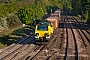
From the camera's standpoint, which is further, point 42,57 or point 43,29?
point 43,29

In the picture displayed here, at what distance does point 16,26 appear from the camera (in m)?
53.4

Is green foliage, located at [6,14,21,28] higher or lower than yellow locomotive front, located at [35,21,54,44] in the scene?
lower

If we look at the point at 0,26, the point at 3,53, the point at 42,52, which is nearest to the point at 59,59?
the point at 42,52

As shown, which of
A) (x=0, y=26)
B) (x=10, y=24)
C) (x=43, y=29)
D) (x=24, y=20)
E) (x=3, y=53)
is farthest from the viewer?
(x=24, y=20)

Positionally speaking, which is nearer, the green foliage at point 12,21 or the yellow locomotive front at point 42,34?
the yellow locomotive front at point 42,34

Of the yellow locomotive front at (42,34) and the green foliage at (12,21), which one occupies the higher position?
the yellow locomotive front at (42,34)

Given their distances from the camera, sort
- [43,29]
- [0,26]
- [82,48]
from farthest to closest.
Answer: [0,26] < [43,29] < [82,48]

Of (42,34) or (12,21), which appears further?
(12,21)

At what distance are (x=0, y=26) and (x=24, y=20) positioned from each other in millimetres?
13945

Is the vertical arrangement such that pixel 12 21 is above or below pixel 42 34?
below

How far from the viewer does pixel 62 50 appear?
25891mm

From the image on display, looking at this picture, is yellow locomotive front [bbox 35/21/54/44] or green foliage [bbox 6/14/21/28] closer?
yellow locomotive front [bbox 35/21/54/44]

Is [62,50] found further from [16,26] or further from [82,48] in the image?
[16,26]

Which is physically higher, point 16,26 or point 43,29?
point 43,29
